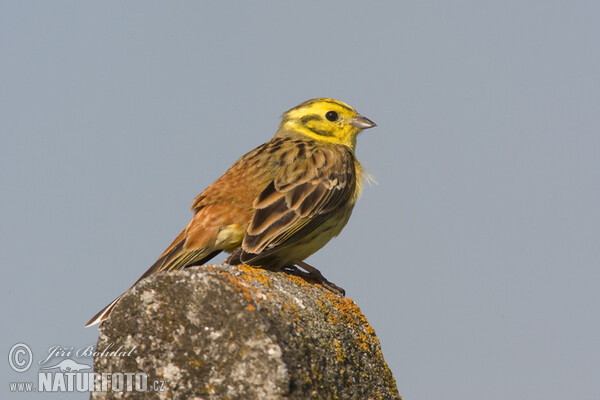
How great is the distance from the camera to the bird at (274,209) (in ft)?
22.8

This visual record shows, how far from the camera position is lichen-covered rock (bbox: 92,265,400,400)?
179 inches

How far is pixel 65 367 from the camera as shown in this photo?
5.28 m

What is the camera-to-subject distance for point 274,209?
7.11m

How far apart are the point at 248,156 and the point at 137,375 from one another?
3.66 m

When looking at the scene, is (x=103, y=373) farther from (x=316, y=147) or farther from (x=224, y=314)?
(x=316, y=147)

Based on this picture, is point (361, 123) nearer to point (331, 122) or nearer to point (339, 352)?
point (331, 122)

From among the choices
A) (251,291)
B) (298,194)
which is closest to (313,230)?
(298,194)

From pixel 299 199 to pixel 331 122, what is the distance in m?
2.00

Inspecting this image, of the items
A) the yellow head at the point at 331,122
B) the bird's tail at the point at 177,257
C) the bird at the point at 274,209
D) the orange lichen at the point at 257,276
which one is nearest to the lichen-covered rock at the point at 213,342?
the orange lichen at the point at 257,276

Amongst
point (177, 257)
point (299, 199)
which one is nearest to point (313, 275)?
point (299, 199)

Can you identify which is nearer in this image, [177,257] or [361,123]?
[177,257]

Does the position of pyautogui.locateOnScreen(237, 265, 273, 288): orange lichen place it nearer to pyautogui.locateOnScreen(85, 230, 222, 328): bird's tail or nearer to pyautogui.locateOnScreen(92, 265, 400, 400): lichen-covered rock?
pyautogui.locateOnScreen(92, 265, 400, 400): lichen-covered rock

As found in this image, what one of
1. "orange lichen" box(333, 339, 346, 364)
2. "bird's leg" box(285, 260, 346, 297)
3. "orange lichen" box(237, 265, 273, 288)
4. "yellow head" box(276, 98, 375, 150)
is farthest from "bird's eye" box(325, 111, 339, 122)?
"orange lichen" box(333, 339, 346, 364)

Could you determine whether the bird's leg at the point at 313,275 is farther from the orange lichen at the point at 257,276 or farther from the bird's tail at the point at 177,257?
the orange lichen at the point at 257,276
